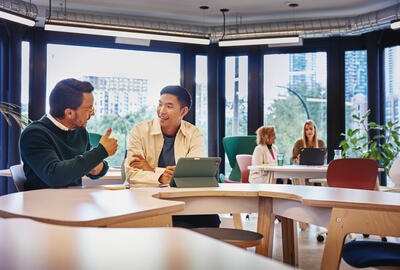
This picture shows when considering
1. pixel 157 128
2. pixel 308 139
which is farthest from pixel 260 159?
pixel 157 128

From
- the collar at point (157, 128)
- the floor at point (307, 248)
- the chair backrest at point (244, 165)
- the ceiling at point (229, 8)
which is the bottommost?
the floor at point (307, 248)

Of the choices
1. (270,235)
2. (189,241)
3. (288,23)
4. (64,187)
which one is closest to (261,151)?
(288,23)

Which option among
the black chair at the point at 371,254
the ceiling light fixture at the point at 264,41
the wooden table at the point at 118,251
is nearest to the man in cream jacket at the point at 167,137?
the black chair at the point at 371,254

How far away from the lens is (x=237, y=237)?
2381 mm

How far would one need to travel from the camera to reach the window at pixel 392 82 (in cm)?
764

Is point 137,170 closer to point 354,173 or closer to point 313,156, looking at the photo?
point 354,173

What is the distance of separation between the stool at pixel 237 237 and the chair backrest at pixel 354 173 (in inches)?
73.7

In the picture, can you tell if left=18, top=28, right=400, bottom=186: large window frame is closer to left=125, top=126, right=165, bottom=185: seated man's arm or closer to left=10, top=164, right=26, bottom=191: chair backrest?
left=125, top=126, right=165, bottom=185: seated man's arm

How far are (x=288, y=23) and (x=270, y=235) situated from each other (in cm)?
566

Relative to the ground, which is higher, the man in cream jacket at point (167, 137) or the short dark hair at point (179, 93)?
the short dark hair at point (179, 93)

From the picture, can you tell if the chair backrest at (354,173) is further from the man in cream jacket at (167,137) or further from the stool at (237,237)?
the stool at (237,237)

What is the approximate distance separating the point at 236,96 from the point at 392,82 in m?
2.83

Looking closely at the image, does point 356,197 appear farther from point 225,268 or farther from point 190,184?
point 225,268

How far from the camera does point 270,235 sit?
2670mm
